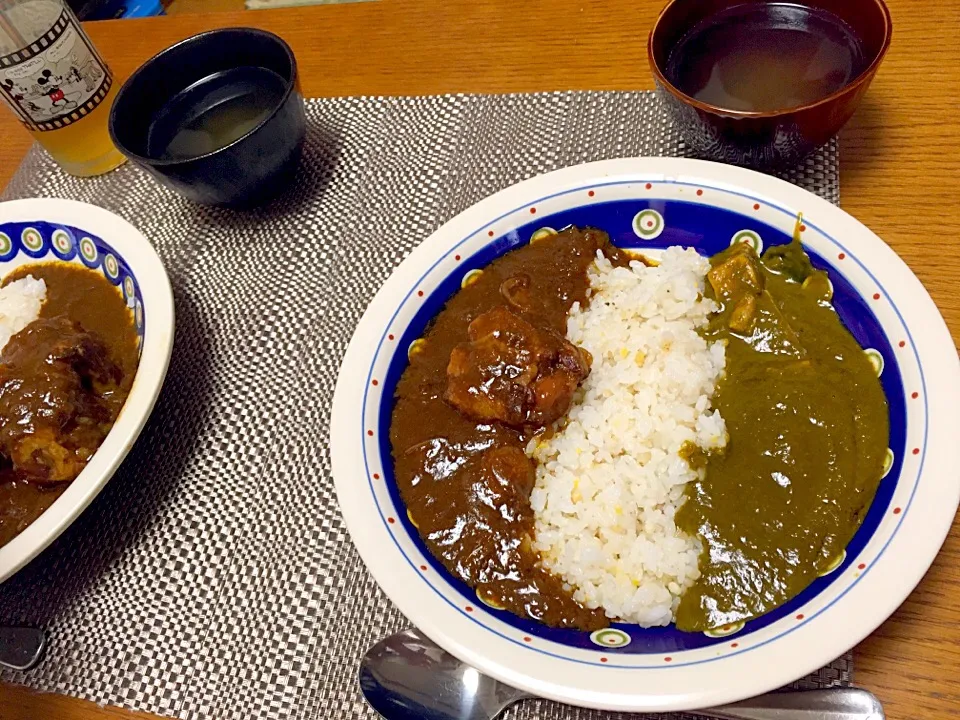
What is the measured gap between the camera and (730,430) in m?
1.68

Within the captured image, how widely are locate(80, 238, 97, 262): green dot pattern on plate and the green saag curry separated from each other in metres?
1.84

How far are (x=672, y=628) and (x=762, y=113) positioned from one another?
1.25m

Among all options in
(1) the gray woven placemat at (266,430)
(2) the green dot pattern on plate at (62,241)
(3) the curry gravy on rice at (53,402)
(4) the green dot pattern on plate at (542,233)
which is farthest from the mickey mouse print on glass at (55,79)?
(4) the green dot pattern on plate at (542,233)

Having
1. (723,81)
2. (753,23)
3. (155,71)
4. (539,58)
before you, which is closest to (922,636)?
(723,81)

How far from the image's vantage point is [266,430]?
202 centimetres

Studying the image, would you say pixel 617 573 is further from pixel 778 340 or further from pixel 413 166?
pixel 413 166

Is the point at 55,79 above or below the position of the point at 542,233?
above

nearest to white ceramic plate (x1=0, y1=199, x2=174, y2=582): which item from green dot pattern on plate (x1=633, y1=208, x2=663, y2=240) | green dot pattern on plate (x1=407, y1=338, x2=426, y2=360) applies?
green dot pattern on plate (x1=407, y1=338, x2=426, y2=360)

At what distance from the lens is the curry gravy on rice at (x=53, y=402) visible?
1816mm

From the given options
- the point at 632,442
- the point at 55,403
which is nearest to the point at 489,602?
the point at 632,442

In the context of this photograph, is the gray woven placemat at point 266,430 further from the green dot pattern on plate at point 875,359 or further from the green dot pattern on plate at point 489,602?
the green dot pattern on plate at point 875,359

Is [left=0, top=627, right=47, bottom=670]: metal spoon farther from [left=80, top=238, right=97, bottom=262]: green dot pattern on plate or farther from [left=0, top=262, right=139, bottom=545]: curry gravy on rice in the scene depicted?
[left=80, top=238, right=97, bottom=262]: green dot pattern on plate

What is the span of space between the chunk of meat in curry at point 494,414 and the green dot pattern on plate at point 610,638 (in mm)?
31

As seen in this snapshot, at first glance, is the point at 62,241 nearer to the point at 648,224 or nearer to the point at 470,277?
the point at 470,277
